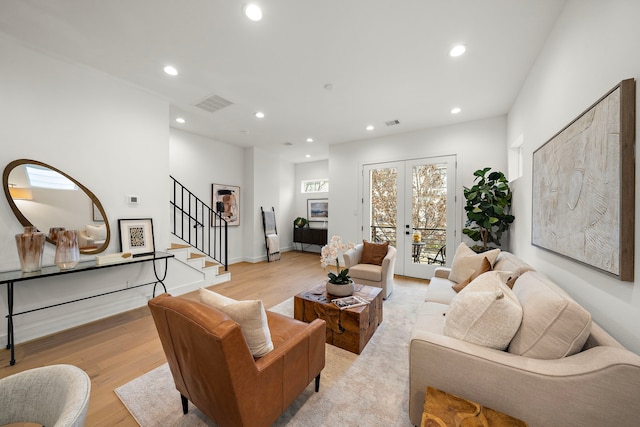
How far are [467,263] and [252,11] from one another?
11.1 feet

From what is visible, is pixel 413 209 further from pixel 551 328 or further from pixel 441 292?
pixel 551 328

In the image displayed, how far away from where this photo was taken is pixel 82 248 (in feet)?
9.30

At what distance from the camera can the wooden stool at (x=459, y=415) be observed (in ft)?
3.08

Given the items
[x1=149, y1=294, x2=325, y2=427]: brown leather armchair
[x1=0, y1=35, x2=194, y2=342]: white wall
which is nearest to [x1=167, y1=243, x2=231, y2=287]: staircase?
[x1=0, y1=35, x2=194, y2=342]: white wall

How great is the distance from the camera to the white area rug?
5.08ft

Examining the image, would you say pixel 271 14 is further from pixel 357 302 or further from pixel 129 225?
pixel 129 225

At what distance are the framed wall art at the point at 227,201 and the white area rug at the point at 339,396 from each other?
13.3 ft

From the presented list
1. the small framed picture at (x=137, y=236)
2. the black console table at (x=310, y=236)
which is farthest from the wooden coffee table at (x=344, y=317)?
the black console table at (x=310, y=236)

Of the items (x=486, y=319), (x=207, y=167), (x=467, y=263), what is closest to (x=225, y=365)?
(x=486, y=319)

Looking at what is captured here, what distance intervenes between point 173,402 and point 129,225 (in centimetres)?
246

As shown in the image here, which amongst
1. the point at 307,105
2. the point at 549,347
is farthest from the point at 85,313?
the point at 549,347

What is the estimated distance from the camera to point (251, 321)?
128cm

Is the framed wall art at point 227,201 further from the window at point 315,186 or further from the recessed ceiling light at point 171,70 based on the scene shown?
the recessed ceiling light at point 171,70

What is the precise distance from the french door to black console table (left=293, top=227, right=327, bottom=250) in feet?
7.21
